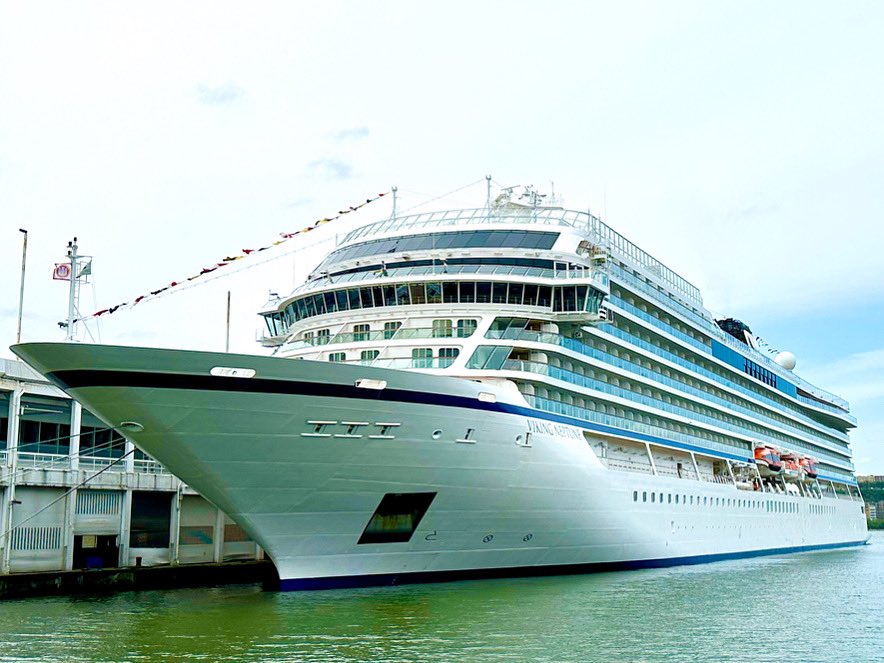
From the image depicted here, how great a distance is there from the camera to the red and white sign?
24234 millimetres

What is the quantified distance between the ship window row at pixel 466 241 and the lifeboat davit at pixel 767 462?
19880 mm

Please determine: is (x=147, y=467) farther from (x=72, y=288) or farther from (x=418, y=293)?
(x=418, y=293)

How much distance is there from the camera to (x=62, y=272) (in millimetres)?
24312

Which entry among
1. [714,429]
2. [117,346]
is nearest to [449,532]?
[117,346]

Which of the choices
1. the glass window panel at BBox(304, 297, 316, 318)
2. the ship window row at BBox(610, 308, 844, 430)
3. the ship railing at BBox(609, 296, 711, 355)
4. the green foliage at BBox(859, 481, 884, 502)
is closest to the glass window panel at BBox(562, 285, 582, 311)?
the ship railing at BBox(609, 296, 711, 355)

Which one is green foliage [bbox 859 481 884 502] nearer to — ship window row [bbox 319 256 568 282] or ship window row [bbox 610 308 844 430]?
ship window row [bbox 610 308 844 430]

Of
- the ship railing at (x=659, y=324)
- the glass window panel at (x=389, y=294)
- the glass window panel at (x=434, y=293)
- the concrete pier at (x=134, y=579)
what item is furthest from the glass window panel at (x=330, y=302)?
the ship railing at (x=659, y=324)

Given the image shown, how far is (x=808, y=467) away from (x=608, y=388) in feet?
85.2

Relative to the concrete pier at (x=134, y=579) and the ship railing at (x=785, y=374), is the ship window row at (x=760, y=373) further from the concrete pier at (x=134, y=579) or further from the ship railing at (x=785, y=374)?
the concrete pier at (x=134, y=579)

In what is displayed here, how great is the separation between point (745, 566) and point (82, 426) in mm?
22849

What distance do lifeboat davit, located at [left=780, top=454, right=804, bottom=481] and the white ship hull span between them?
23.1 meters

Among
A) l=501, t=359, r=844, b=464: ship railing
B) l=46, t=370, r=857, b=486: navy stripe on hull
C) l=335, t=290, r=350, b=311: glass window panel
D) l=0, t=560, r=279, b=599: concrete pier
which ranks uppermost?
l=335, t=290, r=350, b=311: glass window panel

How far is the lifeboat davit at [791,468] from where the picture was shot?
46.9m

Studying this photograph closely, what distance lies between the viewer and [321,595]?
20.9m
